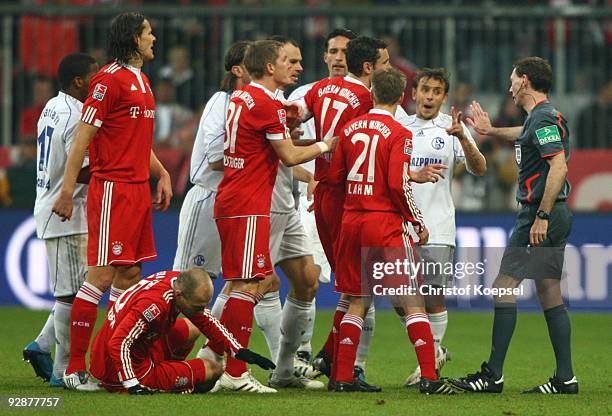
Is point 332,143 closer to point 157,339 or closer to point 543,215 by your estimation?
point 543,215

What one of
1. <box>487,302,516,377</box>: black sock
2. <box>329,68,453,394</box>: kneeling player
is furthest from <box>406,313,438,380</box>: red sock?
<box>487,302,516,377</box>: black sock

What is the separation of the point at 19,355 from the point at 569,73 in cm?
788

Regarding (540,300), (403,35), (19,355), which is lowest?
(19,355)

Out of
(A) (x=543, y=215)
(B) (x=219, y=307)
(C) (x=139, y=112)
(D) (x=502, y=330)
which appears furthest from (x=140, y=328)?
(A) (x=543, y=215)

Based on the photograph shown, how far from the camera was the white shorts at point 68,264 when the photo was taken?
8719mm

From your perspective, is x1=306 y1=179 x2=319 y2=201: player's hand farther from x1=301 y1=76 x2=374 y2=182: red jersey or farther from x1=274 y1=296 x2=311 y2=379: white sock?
x1=274 y1=296 x2=311 y2=379: white sock

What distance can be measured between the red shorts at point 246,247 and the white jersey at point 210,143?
3.18 feet

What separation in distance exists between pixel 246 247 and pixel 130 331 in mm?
943

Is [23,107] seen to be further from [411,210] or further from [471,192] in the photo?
[411,210]

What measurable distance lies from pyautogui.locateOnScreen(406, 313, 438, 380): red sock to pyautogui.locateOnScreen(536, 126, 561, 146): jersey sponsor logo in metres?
1.37

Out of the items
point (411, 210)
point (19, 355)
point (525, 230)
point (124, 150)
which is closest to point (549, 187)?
point (525, 230)

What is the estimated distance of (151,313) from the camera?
25.2ft

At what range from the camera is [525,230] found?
8273 millimetres

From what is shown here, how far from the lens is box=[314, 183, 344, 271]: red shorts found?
8.57 meters
